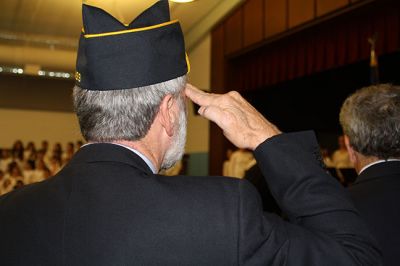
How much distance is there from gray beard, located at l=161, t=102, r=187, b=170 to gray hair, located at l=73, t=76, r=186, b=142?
0.08 metres

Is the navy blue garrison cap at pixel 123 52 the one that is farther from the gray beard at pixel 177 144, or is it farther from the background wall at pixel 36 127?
the background wall at pixel 36 127

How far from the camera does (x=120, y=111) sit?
91cm

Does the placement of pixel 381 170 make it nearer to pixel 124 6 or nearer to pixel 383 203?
pixel 383 203

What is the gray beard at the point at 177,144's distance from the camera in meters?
1.01

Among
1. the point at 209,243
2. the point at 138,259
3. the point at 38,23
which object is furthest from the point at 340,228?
the point at 38,23

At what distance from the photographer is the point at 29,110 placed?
1231 centimetres

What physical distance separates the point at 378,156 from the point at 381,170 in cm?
5

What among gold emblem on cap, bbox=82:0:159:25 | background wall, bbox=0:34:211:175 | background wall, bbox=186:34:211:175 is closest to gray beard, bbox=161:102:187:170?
gold emblem on cap, bbox=82:0:159:25

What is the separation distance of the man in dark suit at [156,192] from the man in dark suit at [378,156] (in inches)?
19.3

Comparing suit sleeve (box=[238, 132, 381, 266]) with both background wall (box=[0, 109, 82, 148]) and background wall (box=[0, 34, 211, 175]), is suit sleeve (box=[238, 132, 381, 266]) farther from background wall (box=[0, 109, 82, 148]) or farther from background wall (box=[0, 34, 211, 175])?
background wall (box=[0, 109, 82, 148])

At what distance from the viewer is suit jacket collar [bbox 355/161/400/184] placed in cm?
138

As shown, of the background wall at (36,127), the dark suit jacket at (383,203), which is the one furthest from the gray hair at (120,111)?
the background wall at (36,127)

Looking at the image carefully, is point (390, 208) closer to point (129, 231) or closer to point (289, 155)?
point (289, 155)

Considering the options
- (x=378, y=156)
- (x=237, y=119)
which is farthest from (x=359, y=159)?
(x=237, y=119)
